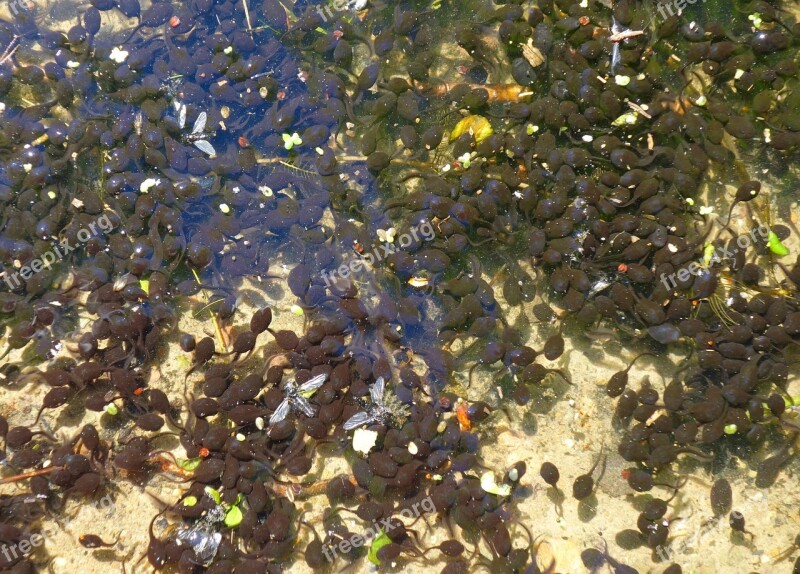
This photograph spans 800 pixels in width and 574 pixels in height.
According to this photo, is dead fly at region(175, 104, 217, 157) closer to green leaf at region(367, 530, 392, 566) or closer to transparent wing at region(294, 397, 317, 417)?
transparent wing at region(294, 397, 317, 417)

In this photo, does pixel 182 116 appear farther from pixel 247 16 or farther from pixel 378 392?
pixel 378 392

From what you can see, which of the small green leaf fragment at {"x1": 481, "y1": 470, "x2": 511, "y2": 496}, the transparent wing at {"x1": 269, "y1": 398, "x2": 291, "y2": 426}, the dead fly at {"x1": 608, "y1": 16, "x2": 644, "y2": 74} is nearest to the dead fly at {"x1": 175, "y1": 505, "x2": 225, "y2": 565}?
the transparent wing at {"x1": 269, "y1": 398, "x2": 291, "y2": 426}

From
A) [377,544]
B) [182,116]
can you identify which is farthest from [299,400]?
[182,116]

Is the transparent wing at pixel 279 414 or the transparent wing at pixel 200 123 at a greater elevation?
the transparent wing at pixel 200 123

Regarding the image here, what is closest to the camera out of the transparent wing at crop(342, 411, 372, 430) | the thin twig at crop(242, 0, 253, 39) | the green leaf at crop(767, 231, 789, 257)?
the transparent wing at crop(342, 411, 372, 430)

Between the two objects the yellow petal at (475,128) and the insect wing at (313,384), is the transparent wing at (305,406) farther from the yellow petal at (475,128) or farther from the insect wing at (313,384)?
the yellow petal at (475,128)

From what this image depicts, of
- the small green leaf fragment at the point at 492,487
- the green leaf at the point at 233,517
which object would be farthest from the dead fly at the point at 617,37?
the green leaf at the point at 233,517

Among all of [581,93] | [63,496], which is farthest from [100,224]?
[581,93]
